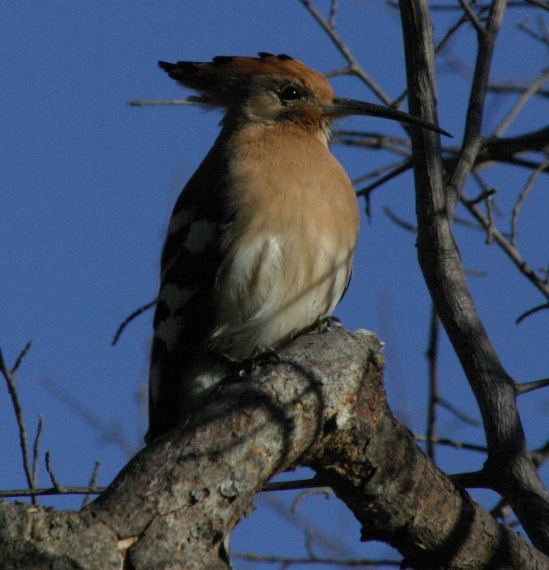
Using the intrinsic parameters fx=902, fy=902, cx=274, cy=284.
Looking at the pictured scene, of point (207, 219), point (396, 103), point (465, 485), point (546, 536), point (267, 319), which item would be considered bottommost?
point (546, 536)

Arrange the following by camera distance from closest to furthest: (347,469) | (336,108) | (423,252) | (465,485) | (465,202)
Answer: (347,469) < (465,485) < (423,252) < (465,202) < (336,108)

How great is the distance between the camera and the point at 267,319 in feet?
10.9

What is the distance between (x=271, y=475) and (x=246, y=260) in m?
1.07

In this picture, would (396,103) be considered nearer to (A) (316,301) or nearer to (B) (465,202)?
(B) (465,202)

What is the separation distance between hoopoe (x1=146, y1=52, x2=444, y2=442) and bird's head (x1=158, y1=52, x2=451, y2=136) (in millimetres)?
273

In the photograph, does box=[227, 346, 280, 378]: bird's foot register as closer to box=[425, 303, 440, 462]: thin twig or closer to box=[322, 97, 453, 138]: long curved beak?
box=[425, 303, 440, 462]: thin twig

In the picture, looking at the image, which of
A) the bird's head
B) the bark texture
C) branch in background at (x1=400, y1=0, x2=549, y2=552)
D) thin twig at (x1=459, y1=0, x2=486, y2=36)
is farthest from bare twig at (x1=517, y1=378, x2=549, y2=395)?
the bird's head

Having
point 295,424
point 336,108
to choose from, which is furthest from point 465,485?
point 336,108

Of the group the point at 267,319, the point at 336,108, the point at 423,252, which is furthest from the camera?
the point at 336,108

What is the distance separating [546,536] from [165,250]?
1944 mm

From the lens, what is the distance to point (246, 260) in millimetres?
3309

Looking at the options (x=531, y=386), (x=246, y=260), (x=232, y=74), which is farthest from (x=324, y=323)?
(x=232, y=74)

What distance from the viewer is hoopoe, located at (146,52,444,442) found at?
10.9ft

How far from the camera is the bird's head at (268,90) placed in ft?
13.4
